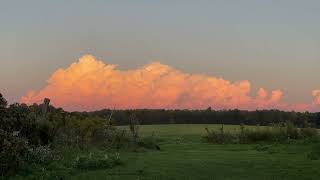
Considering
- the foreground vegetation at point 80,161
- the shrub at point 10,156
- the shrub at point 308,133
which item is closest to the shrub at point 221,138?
the shrub at point 308,133

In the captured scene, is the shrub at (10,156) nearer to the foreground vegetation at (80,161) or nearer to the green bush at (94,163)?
the foreground vegetation at (80,161)

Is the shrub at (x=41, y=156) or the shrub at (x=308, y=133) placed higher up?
the shrub at (x=308, y=133)

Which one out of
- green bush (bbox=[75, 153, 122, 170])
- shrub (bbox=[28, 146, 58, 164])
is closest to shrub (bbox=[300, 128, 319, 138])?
green bush (bbox=[75, 153, 122, 170])

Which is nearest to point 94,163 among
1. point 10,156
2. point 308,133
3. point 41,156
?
point 41,156

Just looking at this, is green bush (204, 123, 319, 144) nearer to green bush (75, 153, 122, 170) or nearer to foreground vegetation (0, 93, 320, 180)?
foreground vegetation (0, 93, 320, 180)

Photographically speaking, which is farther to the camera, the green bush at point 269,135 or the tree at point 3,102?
the green bush at point 269,135

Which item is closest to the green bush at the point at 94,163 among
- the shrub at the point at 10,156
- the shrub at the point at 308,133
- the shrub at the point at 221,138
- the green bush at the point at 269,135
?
the shrub at the point at 10,156

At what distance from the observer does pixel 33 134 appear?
88.2 feet

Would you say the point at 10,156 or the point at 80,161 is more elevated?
the point at 10,156

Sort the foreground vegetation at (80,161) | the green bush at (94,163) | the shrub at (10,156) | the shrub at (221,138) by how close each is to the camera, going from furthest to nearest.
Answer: the shrub at (221,138) → the green bush at (94,163) → the foreground vegetation at (80,161) → the shrub at (10,156)

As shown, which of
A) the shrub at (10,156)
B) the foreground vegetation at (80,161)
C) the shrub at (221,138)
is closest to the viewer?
the shrub at (10,156)

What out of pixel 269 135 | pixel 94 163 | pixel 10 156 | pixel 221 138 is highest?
pixel 269 135

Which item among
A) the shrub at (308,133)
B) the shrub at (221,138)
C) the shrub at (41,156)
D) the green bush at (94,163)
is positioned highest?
the shrub at (308,133)

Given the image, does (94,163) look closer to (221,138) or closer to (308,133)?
(221,138)
